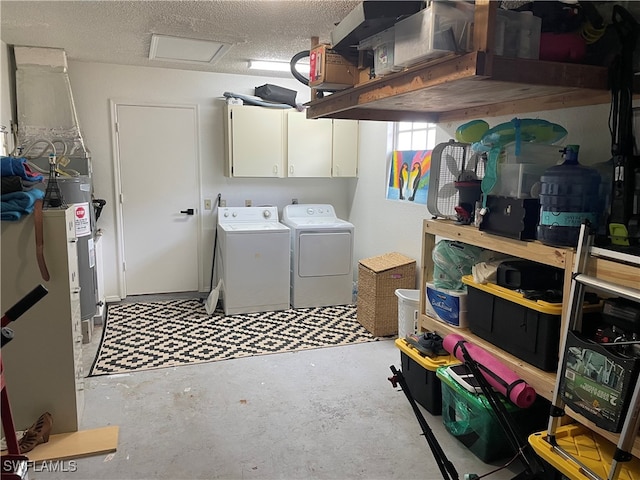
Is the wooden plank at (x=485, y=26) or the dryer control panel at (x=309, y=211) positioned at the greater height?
the wooden plank at (x=485, y=26)

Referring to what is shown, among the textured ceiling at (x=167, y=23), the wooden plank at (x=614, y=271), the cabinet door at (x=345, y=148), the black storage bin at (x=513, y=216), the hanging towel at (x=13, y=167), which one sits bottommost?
the wooden plank at (x=614, y=271)

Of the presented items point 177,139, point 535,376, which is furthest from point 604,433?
point 177,139

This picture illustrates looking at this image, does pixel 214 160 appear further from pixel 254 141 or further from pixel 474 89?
pixel 474 89

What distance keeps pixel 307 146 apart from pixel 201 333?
2257mm

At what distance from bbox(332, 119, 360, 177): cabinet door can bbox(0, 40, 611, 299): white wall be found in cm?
9

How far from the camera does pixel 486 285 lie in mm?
2383

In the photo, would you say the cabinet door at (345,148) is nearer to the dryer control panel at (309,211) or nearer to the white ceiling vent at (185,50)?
the dryer control panel at (309,211)

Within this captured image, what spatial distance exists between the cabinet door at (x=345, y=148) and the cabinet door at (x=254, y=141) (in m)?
0.60

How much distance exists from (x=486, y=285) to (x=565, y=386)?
0.67 metres

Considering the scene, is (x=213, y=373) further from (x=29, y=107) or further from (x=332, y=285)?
(x=29, y=107)

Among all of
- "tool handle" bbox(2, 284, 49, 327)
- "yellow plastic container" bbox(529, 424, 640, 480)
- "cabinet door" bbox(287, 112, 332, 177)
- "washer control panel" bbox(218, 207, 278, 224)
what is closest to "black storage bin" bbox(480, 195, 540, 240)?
"yellow plastic container" bbox(529, 424, 640, 480)

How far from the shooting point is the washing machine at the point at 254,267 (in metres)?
4.52

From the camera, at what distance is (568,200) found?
6.42 feet

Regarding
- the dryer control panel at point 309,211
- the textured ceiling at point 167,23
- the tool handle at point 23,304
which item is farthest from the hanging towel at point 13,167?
the dryer control panel at point 309,211
